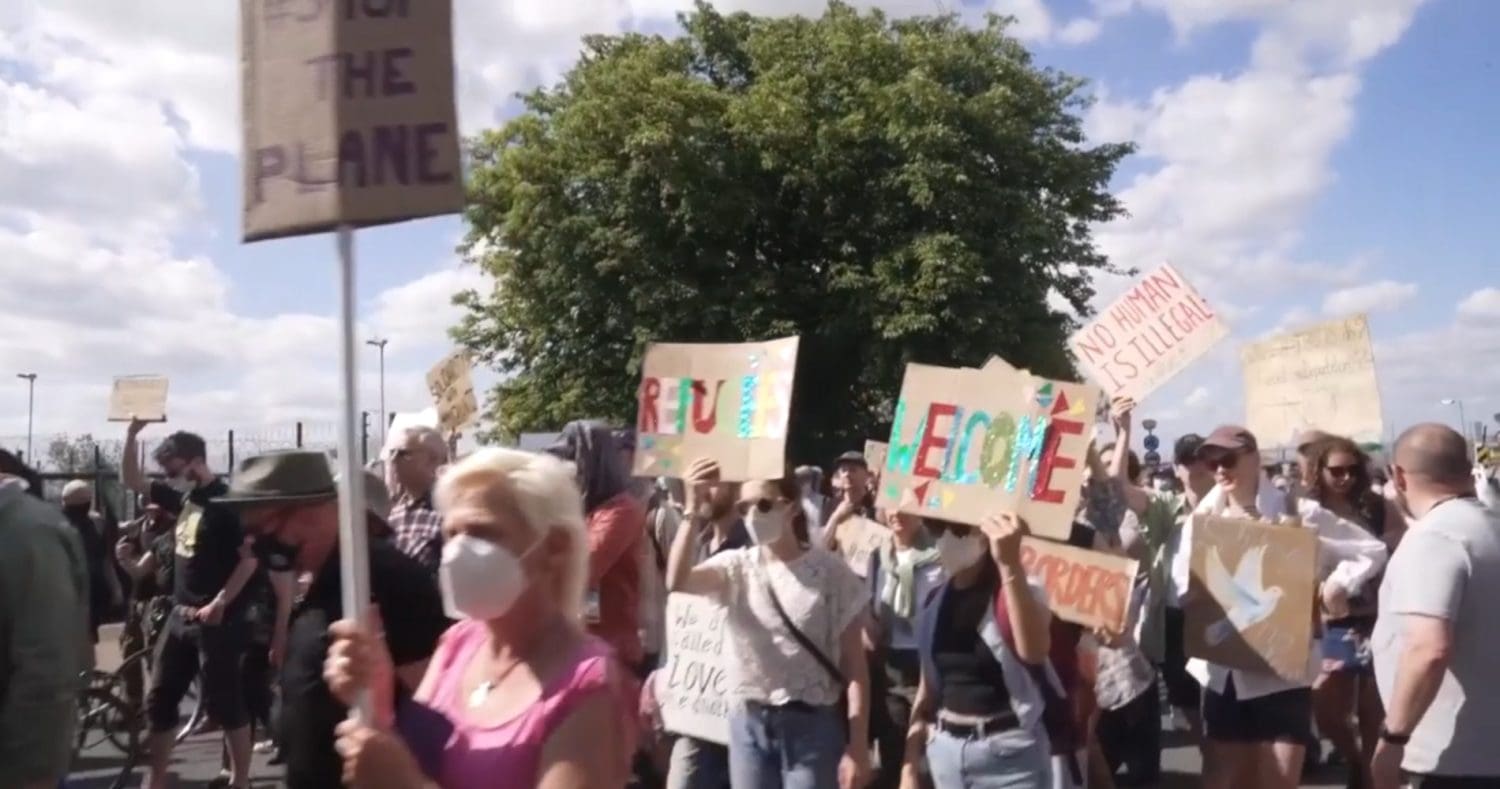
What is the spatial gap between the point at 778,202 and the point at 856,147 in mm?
1756

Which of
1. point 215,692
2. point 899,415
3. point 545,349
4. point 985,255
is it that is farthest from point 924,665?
point 545,349

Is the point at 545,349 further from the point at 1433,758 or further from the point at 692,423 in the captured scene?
the point at 1433,758

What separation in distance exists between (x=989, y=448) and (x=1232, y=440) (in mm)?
1694

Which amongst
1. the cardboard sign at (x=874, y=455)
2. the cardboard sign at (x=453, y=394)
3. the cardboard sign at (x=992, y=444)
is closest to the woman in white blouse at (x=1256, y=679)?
the cardboard sign at (x=992, y=444)

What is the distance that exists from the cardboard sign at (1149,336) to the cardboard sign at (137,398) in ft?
23.1

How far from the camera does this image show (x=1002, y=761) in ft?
15.1

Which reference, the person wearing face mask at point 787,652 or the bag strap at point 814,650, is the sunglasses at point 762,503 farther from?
the bag strap at point 814,650

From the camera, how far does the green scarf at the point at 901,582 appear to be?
300 inches

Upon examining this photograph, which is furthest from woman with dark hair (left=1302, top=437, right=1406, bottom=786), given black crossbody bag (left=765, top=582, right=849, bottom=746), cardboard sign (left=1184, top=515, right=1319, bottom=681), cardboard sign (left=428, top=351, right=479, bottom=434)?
cardboard sign (left=428, top=351, right=479, bottom=434)

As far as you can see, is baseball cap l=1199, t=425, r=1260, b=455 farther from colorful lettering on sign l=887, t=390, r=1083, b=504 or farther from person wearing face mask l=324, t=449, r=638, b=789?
person wearing face mask l=324, t=449, r=638, b=789

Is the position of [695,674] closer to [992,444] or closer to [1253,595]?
[992,444]

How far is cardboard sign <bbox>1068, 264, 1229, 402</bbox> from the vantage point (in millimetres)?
7938

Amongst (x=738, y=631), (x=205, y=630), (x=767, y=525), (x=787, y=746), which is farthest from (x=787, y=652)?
(x=205, y=630)

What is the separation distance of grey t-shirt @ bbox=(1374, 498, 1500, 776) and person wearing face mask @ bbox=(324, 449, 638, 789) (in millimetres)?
2613
